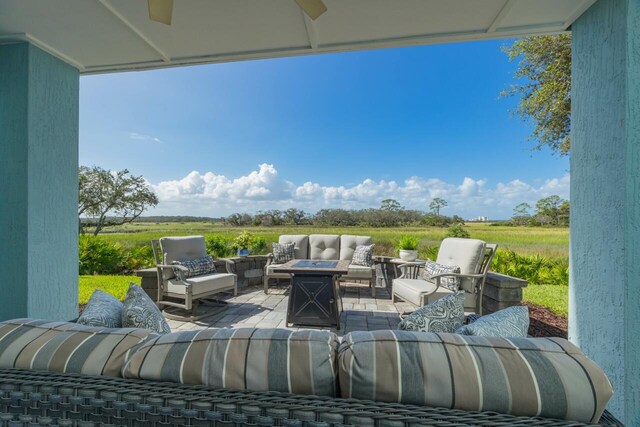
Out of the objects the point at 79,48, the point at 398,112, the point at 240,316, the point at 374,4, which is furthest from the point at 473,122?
the point at 79,48

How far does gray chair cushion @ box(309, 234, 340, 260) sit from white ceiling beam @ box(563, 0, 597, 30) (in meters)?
4.10

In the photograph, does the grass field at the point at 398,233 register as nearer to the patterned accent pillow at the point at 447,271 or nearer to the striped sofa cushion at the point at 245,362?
the patterned accent pillow at the point at 447,271

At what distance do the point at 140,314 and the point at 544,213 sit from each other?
664 centimetres

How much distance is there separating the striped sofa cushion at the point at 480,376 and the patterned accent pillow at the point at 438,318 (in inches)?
14.8

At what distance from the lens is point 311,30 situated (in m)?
2.26

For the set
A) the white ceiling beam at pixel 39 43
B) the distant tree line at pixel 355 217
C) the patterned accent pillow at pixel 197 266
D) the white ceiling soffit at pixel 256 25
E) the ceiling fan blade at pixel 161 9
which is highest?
the white ceiling soffit at pixel 256 25

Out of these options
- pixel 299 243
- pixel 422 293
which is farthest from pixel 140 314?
pixel 299 243

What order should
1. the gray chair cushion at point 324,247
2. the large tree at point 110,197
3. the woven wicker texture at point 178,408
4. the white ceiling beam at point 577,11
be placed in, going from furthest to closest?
the large tree at point 110,197, the gray chair cushion at point 324,247, the white ceiling beam at point 577,11, the woven wicker texture at point 178,408

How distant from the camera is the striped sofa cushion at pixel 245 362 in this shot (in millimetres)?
757

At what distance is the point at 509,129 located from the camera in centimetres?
553

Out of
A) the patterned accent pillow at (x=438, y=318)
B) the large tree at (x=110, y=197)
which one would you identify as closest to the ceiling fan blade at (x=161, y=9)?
the patterned accent pillow at (x=438, y=318)

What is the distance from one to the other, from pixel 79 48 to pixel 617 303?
15.3 ft

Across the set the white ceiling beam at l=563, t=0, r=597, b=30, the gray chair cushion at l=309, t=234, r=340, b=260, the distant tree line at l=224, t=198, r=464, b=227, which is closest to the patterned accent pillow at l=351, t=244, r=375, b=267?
the gray chair cushion at l=309, t=234, r=340, b=260

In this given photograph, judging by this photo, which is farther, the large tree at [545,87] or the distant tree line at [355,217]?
the distant tree line at [355,217]
